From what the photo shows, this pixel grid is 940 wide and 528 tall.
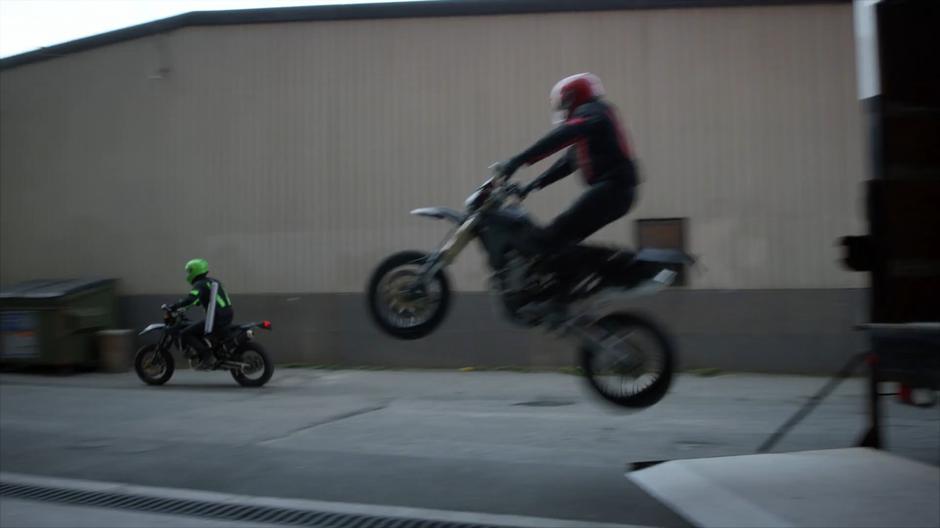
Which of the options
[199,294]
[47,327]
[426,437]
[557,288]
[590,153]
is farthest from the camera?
[47,327]

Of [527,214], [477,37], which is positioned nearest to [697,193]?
[477,37]

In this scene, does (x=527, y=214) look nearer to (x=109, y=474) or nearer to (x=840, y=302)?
(x=109, y=474)

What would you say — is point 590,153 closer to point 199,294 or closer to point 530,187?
point 530,187

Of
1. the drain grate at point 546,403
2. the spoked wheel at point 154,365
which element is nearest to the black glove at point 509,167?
the drain grate at point 546,403

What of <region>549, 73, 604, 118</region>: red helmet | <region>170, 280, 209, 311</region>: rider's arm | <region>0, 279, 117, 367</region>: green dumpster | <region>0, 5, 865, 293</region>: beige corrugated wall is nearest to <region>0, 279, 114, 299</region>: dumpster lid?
<region>0, 279, 117, 367</region>: green dumpster

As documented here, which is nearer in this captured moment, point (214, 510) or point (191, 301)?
point (214, 510)

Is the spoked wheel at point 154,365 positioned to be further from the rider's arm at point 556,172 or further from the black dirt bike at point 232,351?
the rider's arm at point 556,172

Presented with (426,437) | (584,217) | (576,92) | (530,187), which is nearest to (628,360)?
(584,217)

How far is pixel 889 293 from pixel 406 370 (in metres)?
10.5

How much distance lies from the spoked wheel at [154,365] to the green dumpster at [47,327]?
8.72 feet

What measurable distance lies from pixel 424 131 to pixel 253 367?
4.33 meters

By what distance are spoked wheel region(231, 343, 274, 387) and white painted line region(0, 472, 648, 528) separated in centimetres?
544

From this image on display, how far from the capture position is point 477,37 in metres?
12.2

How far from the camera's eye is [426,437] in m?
9.04
